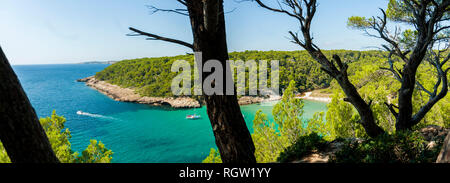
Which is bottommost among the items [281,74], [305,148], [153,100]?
[153,100]

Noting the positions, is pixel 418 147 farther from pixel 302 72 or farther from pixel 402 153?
pixel 302 72

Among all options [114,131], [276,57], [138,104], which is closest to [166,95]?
[138,104]

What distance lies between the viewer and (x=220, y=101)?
1573 mm

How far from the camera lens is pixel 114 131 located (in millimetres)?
24984

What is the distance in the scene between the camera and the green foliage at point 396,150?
2.83 meters

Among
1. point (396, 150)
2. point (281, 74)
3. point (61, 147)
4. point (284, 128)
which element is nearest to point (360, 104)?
→ point (396, 150)

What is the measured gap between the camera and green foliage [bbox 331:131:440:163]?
2.83 meters

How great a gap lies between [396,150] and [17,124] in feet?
13.9

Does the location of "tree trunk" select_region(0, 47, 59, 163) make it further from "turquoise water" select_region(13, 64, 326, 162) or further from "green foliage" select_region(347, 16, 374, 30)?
"turquoise water" select_region(13, 64, 326, 162)

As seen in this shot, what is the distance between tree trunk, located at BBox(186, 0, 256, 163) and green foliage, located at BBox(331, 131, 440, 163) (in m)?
2.52

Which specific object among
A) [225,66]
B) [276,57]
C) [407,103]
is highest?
[276,57]

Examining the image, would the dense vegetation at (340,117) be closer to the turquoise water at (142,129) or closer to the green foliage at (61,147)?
the green foliage at (61,147)

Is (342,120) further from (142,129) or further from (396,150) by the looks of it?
(142,129)
